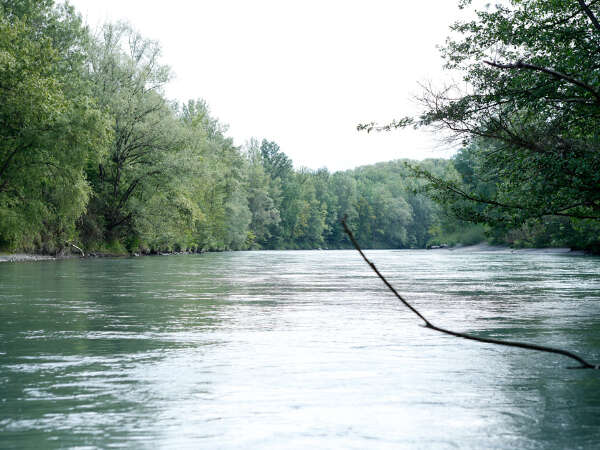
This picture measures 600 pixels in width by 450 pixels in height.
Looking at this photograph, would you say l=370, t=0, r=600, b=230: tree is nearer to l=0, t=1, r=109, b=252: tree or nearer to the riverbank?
l=0, t=1, r=109, b=252: tree

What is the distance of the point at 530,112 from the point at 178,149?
137 ft

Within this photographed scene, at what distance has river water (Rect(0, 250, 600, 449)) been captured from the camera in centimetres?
550

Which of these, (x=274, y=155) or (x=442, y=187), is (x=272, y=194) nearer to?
(x=274, y=155)

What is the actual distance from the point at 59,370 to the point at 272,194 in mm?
125286

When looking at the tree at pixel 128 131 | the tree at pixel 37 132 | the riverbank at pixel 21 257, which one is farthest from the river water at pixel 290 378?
the tree at pixel 128 131

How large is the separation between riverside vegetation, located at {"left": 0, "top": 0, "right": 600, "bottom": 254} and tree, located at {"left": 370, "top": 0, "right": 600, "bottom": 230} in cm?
5

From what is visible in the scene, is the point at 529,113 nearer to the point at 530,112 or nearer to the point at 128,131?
the point at 530,112

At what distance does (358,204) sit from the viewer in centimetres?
16538

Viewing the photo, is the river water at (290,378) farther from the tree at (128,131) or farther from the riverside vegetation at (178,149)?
the tree at (128,131)

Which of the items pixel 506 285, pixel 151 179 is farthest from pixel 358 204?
pixel 506 285

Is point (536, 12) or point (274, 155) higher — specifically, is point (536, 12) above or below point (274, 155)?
below

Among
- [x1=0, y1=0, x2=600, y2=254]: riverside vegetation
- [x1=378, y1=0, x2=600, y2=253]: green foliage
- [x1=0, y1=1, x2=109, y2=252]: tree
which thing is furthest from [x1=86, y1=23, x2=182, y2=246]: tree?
[x1=378, y1=0, x2=600, y2=253]: green foliage

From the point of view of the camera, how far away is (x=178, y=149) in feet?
181

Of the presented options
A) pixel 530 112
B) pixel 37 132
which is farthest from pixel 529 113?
pixel 37 132
